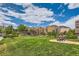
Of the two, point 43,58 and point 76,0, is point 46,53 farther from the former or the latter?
point 76,0

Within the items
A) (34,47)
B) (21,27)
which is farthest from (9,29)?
(34,47)

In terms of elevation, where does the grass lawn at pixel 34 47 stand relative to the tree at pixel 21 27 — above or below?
below

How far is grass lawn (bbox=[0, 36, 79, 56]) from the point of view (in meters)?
1.73

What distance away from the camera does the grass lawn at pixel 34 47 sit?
173cm

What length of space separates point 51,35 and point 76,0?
1.18 feet

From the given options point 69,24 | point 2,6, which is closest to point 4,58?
point 2,6

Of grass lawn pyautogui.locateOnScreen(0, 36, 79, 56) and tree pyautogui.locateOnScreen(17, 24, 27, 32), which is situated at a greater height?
tree pyautogui.locateOnScreen(17, 24, 27, 32)

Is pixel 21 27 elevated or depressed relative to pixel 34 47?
elevated

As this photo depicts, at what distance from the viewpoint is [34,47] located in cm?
174

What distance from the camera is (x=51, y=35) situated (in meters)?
1.76

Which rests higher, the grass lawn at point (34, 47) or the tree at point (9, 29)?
the tree at point (9, 29)

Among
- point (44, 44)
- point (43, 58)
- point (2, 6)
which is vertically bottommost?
point (43, 58)

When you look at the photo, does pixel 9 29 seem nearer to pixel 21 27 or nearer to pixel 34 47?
pixel 21 27

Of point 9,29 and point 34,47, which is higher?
point 9,29
